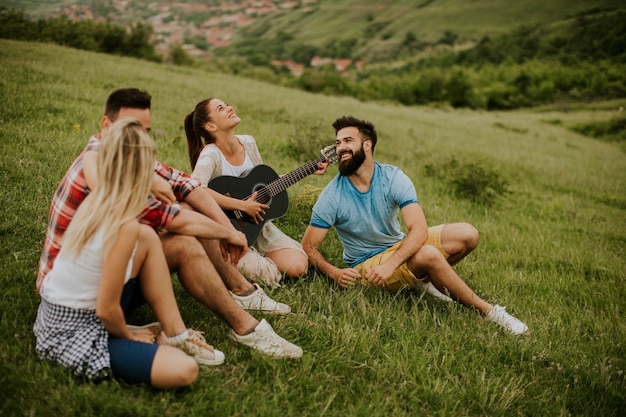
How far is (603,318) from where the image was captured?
4.68 m

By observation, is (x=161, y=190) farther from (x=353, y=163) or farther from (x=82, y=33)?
(x=82, y=33)

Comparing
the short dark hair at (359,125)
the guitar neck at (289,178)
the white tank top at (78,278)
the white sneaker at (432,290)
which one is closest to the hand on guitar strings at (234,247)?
the white tank top at (78,278)

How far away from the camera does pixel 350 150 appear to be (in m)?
4.61

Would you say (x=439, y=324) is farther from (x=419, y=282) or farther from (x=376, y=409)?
(x=376, y=409)

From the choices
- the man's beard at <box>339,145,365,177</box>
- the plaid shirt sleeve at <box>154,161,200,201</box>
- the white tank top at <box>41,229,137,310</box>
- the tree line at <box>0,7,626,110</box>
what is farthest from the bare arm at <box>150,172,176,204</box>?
the tree line at <box>0,7,626,110</box>

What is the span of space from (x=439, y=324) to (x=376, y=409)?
1351 millimetres

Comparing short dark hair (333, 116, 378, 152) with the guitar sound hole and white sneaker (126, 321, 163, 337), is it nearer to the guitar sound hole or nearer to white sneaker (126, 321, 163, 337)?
the guitar sound hole

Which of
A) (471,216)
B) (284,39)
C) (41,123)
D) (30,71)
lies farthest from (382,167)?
(284,39)

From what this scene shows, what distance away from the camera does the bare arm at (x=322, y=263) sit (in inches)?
171

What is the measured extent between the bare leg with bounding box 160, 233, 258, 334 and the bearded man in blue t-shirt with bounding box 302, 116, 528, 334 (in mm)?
1392

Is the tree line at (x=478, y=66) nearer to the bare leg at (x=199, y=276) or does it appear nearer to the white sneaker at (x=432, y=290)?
the bare leg at (x=199, y=276)

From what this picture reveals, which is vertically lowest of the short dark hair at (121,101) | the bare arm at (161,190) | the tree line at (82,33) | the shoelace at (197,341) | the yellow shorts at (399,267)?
the yellow shorts at (399,267)

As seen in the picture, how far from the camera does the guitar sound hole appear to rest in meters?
4.97

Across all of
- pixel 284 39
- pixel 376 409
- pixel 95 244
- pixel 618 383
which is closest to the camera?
pixel 95 244
